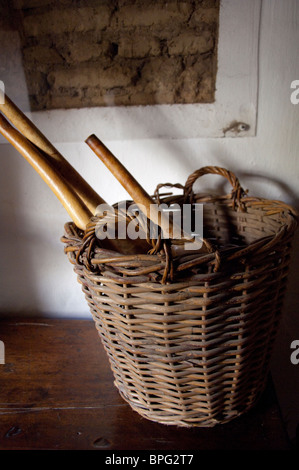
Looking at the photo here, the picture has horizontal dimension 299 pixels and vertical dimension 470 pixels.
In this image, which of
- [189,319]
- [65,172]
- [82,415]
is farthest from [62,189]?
[82,415]

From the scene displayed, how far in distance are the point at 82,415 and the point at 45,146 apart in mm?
534

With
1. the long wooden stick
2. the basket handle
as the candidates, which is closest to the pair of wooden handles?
the long wooden stick

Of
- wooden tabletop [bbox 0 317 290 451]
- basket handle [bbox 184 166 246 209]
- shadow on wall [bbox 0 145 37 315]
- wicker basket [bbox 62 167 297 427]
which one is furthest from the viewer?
shadow on wall [bbox 0 145 37 315]

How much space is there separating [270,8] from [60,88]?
55 centimetres

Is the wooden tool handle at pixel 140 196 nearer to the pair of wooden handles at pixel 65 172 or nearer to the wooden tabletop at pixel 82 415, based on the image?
the pair of wooden handles at pixel 65 172

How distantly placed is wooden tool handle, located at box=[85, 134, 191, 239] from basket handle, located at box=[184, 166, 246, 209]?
211 mm

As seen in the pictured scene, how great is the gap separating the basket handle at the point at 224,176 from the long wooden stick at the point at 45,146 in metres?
0.23

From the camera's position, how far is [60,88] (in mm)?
844

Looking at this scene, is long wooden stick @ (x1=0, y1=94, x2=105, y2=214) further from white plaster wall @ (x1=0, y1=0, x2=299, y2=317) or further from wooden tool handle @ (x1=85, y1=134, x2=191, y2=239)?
white plaster wall @ (x1=0, y1=0, x2=299, y2=317)

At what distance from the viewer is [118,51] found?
0.81m

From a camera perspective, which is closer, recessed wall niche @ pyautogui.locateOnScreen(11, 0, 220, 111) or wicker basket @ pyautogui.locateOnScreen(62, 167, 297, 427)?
wicker basket @ pyautogui.locateOnScreen(62, 167, 297, 427)

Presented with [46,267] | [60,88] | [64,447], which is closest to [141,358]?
[64,447]

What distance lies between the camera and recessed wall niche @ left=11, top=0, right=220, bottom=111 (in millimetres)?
769

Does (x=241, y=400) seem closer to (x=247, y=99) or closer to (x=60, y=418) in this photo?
(x=60, y=418)
